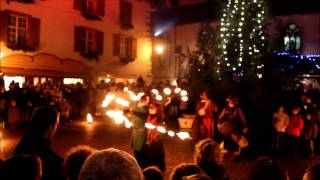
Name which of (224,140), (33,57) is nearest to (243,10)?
(224,140)

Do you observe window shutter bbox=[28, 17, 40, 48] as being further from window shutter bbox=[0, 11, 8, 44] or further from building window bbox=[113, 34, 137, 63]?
building window bbox=[113, 34, 137, 63]

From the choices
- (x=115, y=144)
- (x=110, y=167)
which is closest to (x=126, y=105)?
(x=115, y=144)

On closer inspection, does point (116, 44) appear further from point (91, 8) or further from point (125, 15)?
point (91, 8)

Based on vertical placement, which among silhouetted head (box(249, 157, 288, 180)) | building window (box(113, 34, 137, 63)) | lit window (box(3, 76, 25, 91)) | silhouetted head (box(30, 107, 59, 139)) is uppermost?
building window (box(113, 34, 137, 63))

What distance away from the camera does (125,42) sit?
3080 centimetres

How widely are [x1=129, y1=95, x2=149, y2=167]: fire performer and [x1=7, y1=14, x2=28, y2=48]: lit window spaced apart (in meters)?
14.1

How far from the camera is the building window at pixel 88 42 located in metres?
26.8

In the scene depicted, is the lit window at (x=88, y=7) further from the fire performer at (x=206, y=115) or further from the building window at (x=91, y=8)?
the fire performer at (x=206, y=115)

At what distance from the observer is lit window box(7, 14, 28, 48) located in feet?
74.1

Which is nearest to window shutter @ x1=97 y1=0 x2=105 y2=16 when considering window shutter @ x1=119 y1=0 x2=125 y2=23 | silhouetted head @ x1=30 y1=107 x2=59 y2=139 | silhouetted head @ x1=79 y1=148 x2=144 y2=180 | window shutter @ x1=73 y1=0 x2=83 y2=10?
window shutter @ x1=73 y1=0 x2=83 y2=10

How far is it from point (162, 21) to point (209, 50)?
63.0ft

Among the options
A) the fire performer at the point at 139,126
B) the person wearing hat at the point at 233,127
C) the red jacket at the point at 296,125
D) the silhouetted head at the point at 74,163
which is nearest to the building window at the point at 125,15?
the person wearing hat at the point at 233,127

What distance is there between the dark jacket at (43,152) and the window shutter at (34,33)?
1960 cm

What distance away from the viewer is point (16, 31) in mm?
23203
